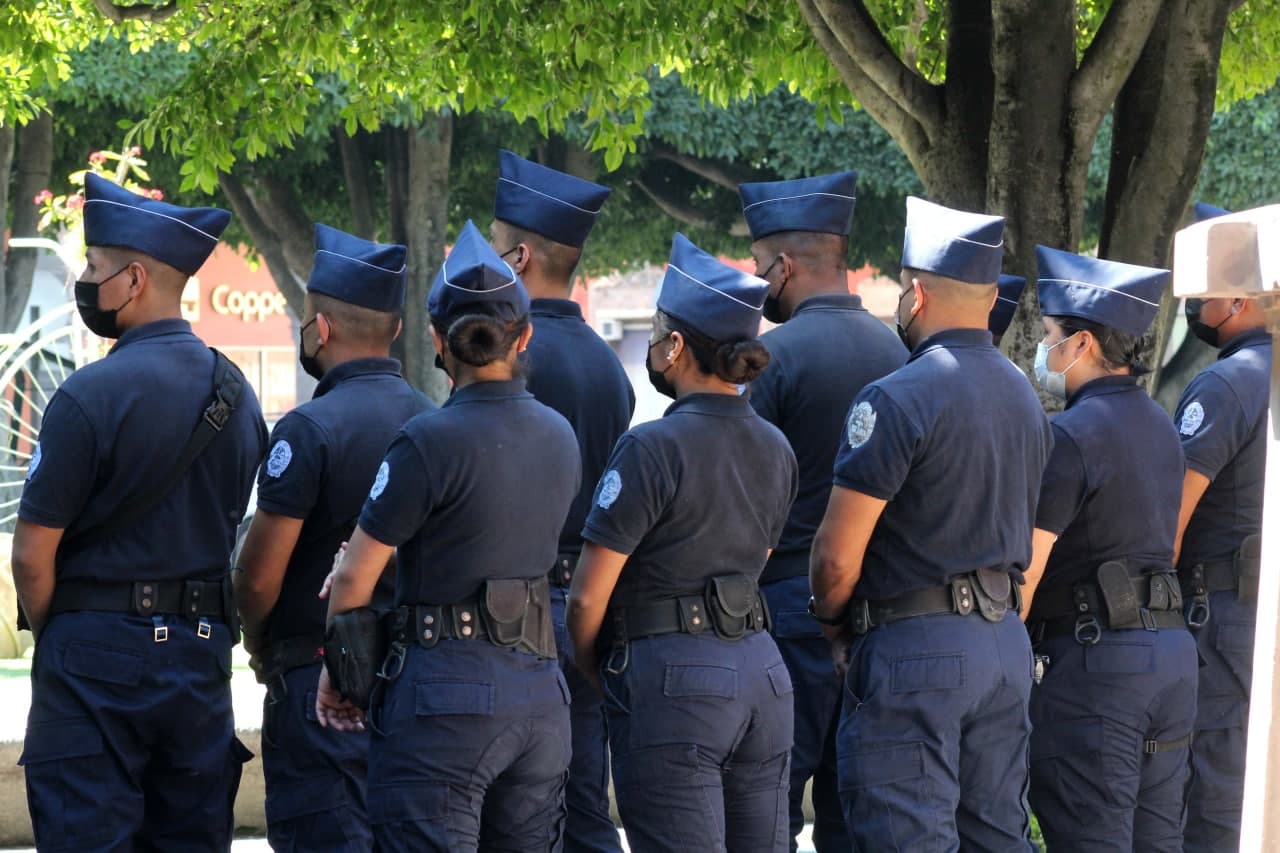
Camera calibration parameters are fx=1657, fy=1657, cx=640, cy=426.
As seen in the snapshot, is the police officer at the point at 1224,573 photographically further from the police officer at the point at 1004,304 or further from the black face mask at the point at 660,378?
the black face mask at the point at 660,378

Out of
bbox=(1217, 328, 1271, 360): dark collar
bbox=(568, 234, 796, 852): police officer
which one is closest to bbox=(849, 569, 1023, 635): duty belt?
bbox=(568, 234, 796, 852): police officer

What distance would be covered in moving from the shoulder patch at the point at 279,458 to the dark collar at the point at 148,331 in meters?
0.41

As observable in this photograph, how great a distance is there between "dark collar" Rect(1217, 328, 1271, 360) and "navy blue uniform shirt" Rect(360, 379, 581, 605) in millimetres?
2514

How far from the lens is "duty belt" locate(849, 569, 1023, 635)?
13.7ft

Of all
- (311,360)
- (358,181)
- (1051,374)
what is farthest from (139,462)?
(358,181)

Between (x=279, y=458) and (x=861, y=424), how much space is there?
1.54m

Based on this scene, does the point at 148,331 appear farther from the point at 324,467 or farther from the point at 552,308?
the point at 552,308

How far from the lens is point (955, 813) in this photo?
4191 mm

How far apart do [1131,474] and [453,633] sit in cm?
198

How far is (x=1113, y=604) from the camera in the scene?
4609 millimetres

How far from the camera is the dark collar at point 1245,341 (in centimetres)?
525

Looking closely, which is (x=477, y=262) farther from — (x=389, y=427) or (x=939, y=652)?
(x=939, y=652)

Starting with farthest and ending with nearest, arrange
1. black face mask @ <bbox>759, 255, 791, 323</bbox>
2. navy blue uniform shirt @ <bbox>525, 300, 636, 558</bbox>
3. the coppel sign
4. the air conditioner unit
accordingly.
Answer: the air conditioner unit
the coppel sign
black face mask @ <bbox>759, 255, 791, 323</bbox>
navy blue uniform shirt @ <bbox>525, 300, 636, 558</bbox>

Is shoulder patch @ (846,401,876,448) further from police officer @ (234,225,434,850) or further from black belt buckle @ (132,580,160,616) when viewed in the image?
black belt buckle @ (132,580,160,616)
